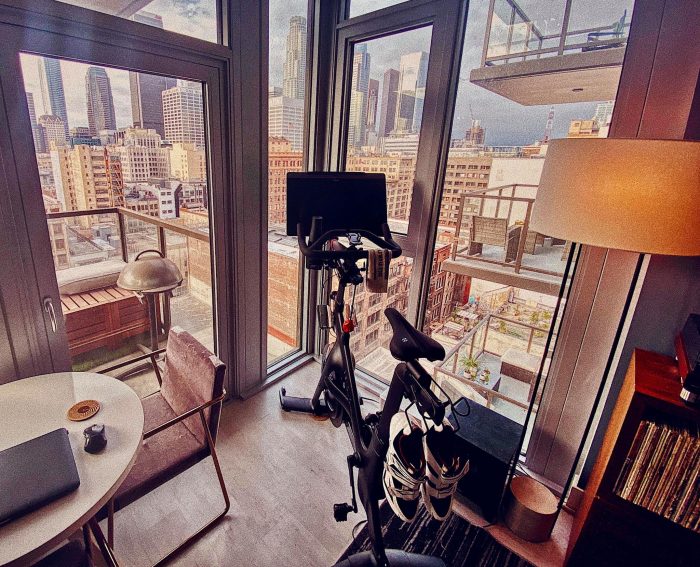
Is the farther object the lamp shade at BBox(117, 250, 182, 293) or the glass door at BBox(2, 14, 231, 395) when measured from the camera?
the lamp shade at BBox(117, 250, 182, 293)

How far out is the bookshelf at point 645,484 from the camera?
1227mm

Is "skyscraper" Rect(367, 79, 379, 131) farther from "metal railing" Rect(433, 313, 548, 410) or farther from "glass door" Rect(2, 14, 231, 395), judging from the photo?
"metal railing" Rect(433, 313, 548, 410)

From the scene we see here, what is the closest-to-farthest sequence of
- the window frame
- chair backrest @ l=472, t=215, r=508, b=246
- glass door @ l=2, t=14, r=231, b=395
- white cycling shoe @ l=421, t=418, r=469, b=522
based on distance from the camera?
1. white cycling shoe @ l=421, t=418, r=469, b=522
2. the window frame
3. glass door @ l=2, t=14, r=231, b=395
4. chair backrest @ l=472, t=215, r=508, b=246

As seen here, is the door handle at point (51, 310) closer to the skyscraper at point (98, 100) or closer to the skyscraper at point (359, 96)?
the skyscraper at point (98, 100)

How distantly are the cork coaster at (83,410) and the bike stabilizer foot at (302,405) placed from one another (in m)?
1.25

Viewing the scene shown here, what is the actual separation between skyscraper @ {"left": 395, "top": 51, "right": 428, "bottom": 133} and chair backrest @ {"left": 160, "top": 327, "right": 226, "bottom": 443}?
173 cm

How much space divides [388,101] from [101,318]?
7.03 feet

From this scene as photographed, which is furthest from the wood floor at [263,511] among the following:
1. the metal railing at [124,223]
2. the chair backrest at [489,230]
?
the chair backrest at [489,230]

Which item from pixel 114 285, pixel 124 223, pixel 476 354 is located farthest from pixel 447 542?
pixel 124 223

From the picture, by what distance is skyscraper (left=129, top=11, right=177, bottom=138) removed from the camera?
1740 mm

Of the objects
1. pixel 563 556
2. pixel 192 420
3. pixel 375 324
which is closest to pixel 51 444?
pixel 192 420

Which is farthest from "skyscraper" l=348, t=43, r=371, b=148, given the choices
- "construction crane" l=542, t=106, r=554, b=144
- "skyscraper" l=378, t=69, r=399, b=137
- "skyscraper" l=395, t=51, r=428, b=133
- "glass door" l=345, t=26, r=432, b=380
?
"construction crane" l=542, t=106, r=554, b=144

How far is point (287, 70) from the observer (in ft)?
7.84

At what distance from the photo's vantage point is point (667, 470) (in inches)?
49.1
